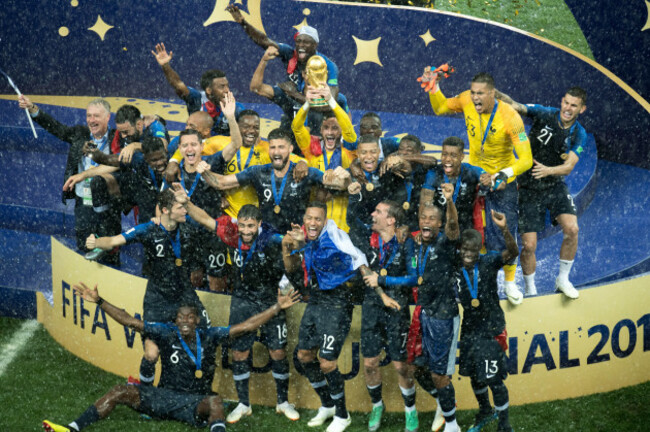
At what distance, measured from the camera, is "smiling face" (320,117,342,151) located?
7.93m

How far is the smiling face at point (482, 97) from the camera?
305 inches

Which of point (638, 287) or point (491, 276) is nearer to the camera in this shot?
point (491, 276)

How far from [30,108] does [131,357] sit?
2303 millimetres

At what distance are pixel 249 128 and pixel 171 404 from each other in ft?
7.24

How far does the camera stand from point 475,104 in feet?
25.7

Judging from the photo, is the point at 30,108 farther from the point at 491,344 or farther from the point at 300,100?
the point at 491,344

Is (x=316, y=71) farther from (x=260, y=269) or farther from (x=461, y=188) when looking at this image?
(x=260, y=269)

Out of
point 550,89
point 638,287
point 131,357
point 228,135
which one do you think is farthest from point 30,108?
point 550,89

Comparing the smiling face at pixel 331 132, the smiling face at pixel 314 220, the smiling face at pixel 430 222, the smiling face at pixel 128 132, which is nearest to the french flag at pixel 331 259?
the smiling face at pixel 314 220

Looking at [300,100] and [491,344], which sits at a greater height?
[300,100]

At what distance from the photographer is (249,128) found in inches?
314

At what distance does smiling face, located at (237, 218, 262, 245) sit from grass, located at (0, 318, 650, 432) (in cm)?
140

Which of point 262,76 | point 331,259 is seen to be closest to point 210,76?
point 262,76

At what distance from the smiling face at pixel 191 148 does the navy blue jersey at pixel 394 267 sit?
1552 millimetres
